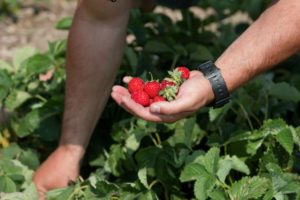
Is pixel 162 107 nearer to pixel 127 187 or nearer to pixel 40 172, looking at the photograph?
pixel 127 187

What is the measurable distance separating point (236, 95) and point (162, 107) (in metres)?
0.91

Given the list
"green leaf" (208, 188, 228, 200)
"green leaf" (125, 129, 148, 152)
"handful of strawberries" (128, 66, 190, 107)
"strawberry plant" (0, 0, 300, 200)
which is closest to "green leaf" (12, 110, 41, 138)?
"strawberry plant" (0, 0, 300, 200)

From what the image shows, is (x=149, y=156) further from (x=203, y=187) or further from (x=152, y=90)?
(x=152, y=90)

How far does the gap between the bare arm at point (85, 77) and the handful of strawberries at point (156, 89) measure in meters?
0.43

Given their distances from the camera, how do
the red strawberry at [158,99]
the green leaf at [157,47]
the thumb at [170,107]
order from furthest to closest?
the green leaf at [157,47], the red strawberry at [158,99], the thumb at [170,107]

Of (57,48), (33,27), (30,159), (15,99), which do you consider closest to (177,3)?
(57,48)

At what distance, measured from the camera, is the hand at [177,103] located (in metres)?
1.82

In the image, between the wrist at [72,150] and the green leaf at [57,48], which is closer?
the wrist at [72,150]

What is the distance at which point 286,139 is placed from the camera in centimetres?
218

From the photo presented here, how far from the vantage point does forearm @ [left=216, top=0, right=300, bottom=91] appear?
6.62ft

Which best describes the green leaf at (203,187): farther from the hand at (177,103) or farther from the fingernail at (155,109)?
the fingernail at (155,109)

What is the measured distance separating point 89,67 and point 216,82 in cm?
59

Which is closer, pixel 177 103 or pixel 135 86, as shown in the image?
pixel 177 103

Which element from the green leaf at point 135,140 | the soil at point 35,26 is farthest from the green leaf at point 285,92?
the soil at point 35,26
